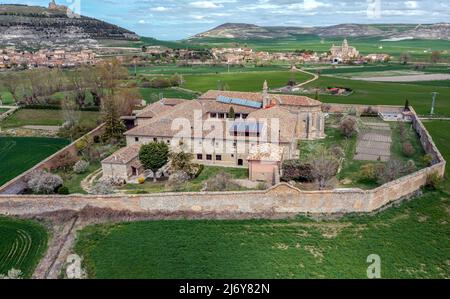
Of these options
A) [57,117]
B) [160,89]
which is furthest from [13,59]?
[57,117]

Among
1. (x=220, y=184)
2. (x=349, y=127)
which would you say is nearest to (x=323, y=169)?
(x=220, y=184)

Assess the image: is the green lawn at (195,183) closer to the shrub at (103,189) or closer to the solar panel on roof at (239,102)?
the shrub at (103,189)

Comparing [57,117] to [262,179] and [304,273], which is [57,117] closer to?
[262,179]

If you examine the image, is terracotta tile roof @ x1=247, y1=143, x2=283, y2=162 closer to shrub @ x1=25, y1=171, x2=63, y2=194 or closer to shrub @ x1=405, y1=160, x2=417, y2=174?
shrub @ x1=405, y1=160, x2=417, y2=174

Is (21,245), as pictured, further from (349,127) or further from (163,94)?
(163,94)

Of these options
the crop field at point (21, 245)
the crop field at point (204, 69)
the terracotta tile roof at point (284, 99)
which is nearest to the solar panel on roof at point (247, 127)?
the terracotta tile roof at point (284, 99)
